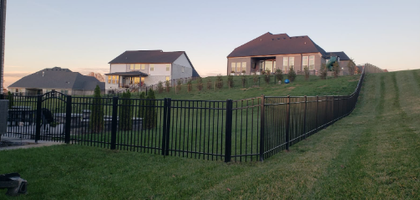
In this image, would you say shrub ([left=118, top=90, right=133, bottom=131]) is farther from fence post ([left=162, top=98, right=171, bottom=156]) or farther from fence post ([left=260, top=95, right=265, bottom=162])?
fence post ([left=260, top=95, right=265, bottom=162])

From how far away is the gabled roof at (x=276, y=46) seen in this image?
42469 millimetres

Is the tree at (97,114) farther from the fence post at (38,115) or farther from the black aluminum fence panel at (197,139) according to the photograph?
the black aluminum fence panel at (197,139)

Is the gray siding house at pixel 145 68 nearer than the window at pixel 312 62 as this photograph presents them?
No

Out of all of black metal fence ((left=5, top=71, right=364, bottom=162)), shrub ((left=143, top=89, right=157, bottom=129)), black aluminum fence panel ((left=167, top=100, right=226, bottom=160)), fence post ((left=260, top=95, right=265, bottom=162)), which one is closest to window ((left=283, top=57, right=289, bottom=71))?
black metal fence ((left=5, top=71, right=364, bottom=162))

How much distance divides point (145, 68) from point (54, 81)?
795 inches

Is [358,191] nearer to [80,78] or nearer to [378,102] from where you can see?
[378,102]

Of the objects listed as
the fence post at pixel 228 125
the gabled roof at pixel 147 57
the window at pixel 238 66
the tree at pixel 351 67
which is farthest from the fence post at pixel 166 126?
the gabled roof at pixel 147 57

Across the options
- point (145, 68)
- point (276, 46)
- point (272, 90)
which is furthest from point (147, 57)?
point (272, 90)

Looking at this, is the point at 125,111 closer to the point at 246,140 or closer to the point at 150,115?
the point at 150,115

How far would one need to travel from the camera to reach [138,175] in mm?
5820

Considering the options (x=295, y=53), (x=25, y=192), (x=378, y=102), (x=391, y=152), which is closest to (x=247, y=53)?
(x=295, y=53)

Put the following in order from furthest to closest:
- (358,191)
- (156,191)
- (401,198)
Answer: (156,191) < (358,191) < (401,198)

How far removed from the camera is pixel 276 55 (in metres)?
43.1

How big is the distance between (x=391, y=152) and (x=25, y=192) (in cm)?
760
